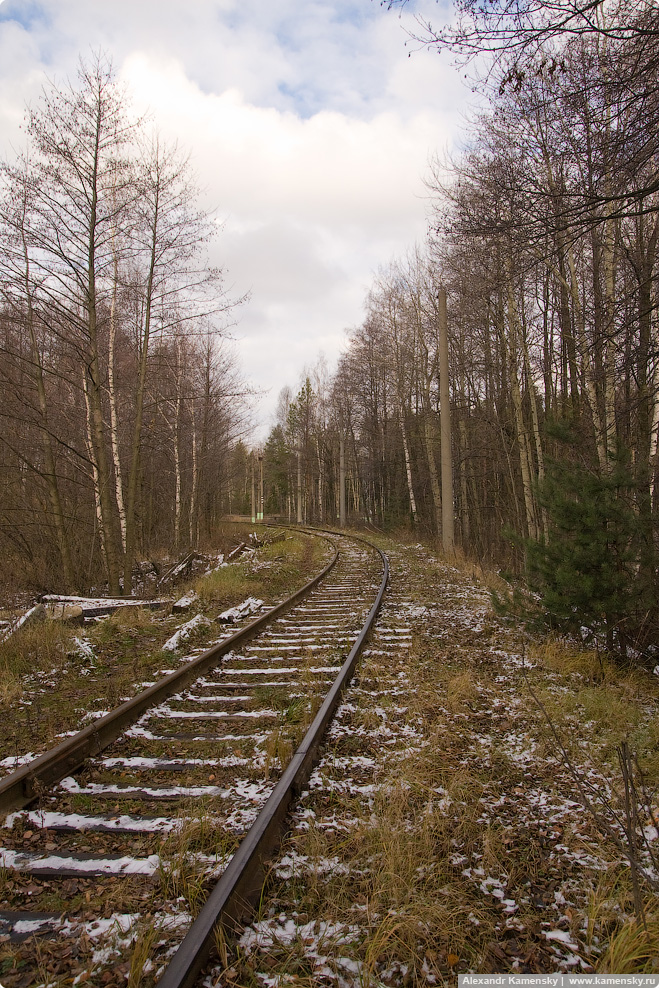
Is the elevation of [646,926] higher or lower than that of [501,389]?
lower

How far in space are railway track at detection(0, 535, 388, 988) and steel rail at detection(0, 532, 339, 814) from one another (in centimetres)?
1

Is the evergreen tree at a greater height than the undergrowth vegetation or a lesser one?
greater

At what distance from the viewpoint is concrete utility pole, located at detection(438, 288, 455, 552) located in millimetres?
15133

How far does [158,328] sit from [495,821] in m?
11.6

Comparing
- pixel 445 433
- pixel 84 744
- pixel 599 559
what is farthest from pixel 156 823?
pixel 445 433

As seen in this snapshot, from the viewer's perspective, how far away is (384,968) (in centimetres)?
204

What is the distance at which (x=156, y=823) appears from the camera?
2.94m

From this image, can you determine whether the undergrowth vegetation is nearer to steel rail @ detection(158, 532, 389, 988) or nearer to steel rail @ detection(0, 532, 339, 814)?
steel rail @ detection(0, 532, 339, 814)

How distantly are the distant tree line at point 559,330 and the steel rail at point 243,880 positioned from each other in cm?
336

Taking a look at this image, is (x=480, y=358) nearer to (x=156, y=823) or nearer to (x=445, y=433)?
(x=445, y=433)

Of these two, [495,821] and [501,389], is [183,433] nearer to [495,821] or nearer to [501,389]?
[501,389]

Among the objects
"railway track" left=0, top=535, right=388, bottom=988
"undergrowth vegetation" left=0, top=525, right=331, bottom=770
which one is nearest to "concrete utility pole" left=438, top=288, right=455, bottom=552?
"undergrowth vegetation" left=0, top=525, right=331, bottom=770

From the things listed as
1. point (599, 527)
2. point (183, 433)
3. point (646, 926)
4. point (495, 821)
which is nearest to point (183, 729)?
point (495, 821)

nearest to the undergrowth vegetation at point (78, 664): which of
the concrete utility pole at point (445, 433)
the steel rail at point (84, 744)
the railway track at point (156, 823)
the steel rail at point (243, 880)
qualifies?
the steel rail at point (84, 744)
